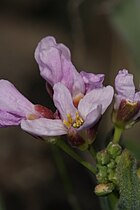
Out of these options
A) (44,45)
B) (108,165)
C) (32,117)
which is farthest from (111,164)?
(44,45)

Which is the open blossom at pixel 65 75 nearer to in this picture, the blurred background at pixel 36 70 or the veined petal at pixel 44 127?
the veined petal at pixel 44 127

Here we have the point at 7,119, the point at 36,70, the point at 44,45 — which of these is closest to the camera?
the point at 7,119

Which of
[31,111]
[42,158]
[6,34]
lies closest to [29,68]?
[6,34]

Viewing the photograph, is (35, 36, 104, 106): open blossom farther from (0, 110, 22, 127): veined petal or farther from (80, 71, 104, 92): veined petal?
(0, 110, 22, 127): veined petal

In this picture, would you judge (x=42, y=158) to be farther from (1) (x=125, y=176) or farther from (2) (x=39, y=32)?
(1) (x=125, y=176)

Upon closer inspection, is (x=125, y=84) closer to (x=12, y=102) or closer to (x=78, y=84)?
(x=78, y=84)

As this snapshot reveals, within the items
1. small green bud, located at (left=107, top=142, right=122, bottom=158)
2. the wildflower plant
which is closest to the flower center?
the wildflower plant

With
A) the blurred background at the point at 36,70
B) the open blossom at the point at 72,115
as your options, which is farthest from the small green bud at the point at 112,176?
the blurred background at the point at 36,70
